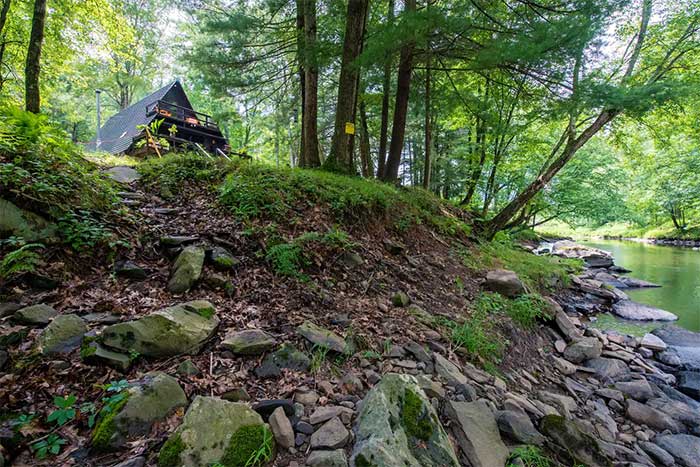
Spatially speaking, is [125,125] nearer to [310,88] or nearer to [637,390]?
[310,88]

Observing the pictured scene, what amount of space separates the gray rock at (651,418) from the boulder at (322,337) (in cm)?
311

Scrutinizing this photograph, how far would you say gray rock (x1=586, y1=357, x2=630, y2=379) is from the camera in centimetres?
386

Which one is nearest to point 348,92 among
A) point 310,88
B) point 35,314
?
point 310,88

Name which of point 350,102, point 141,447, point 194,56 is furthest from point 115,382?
point 194,56

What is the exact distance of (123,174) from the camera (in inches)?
192

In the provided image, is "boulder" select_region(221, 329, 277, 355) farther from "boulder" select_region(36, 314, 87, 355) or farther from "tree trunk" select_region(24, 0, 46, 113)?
"tree trunk" select_region(24, 0, 46, 113)

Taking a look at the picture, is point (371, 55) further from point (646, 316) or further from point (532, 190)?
point (646, 316)

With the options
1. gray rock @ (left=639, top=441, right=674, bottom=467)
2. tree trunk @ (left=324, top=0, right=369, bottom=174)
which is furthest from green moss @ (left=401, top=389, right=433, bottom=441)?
tree trunk @ (left=324, top=0, right=369, bottom=174)

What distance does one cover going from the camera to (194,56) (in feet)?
25.8

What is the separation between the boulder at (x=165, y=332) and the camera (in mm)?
1985

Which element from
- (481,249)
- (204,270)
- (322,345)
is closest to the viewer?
(322,345)

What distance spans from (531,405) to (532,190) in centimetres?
681

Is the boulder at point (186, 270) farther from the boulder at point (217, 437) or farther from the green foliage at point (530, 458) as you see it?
the green foliage at point (530, 458)

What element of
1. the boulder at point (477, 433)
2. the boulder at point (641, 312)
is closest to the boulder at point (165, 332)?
the boulder at point (477, 433)
